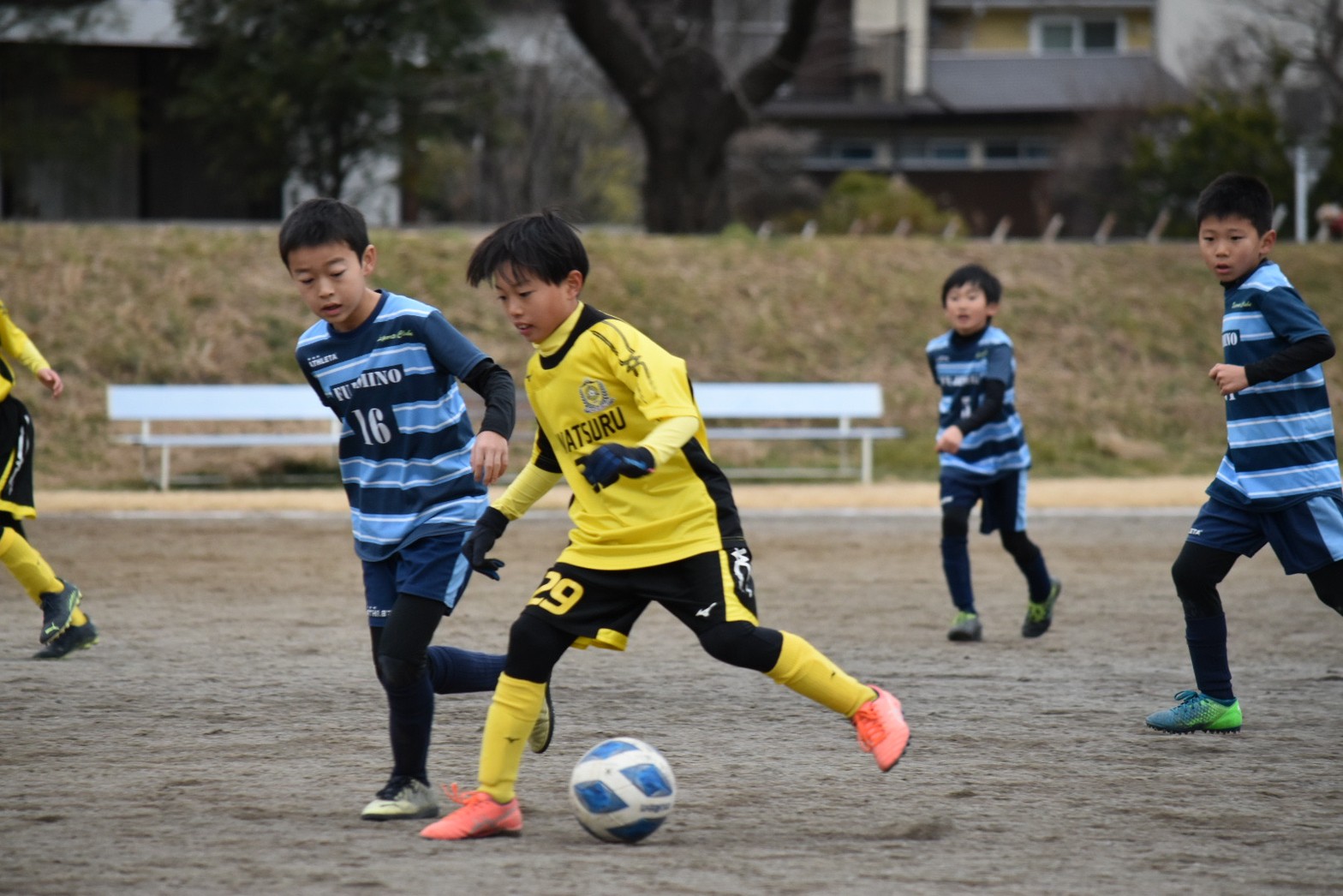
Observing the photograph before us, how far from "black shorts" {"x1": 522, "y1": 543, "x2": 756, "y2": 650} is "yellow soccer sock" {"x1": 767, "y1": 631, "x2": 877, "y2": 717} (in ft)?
0.53

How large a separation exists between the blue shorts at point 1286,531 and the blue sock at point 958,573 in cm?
228

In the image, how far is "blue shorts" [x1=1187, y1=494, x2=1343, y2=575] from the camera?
5246 mm

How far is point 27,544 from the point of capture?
682cm

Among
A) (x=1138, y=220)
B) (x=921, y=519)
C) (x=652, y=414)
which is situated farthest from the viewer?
(x=1138, y=220)

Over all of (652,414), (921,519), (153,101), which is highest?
(153,101)

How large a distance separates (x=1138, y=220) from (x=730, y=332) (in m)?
14.0

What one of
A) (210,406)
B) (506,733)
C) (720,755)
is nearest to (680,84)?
(210,406)

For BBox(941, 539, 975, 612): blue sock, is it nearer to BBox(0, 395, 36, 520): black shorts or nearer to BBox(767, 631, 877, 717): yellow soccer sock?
BBox(767, 631, 877, 717): yellow soccer sock

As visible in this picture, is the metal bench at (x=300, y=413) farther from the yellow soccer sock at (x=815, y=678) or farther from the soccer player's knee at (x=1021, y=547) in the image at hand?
the yellow soccer sock at (x=815, y=678)

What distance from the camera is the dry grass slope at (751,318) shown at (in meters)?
17.8

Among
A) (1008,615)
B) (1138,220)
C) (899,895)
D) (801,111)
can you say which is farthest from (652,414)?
(801,111)

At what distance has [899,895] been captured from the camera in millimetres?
3508

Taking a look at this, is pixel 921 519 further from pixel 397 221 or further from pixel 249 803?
pixel 397 221

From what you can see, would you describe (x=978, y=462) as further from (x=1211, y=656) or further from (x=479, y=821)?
(x=479, y=821)
